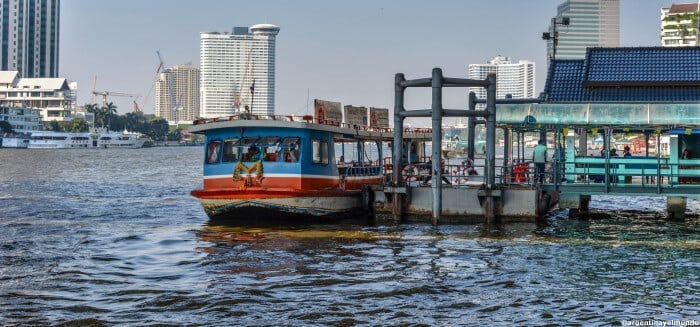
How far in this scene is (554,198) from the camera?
3378 centimetres

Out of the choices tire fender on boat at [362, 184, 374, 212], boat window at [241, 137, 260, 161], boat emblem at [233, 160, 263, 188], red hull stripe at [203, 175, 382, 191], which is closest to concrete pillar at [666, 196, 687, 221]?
tire fender on boat at [362, 184, 374, 212]

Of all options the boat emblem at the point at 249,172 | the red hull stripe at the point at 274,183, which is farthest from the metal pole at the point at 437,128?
the boat emblem at the point at 249,172

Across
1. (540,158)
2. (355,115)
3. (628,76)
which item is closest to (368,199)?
(355,115)

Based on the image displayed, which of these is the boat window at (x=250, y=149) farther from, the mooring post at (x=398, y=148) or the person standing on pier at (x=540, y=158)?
the person standing on pier at (x=540, y=158)

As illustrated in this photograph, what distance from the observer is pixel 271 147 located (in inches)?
1204

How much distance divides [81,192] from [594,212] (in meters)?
32.3

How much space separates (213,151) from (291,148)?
10.6 feet

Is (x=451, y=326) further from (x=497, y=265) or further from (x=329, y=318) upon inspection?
(x=497, y=265)

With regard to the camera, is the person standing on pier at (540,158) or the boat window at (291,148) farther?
the person standing on pier at (540,158)

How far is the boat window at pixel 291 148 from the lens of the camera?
1198 inches

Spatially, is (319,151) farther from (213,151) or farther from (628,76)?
(628,76)

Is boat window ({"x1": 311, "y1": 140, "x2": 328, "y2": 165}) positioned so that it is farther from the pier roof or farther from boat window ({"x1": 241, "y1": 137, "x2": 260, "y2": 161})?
the pier roof

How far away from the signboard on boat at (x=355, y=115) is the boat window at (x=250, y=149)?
19.5 feet

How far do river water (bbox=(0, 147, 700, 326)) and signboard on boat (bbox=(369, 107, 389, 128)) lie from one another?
26.2 ft
